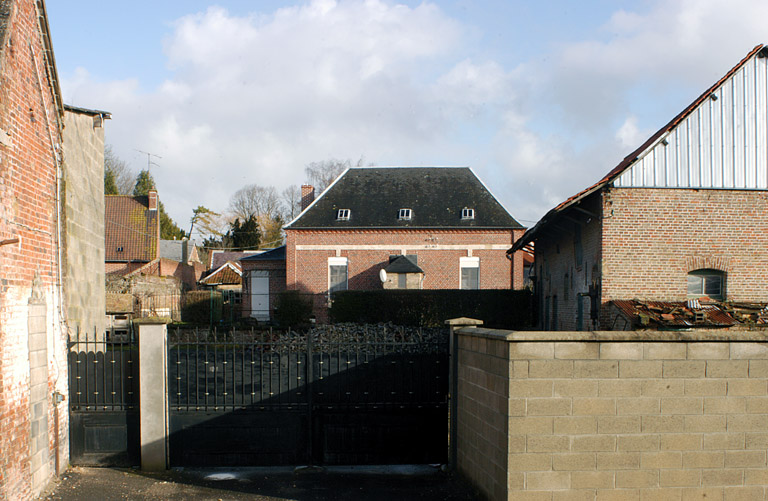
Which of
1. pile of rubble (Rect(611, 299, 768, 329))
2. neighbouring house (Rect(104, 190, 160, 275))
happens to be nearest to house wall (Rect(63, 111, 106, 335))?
pile of rubble (Rect(611, 299, 768, 329))

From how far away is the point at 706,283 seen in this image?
49.4 feet

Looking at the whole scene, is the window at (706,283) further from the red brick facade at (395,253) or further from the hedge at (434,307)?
the red brick facade at (395,253)

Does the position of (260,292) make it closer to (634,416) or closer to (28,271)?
(28,271)

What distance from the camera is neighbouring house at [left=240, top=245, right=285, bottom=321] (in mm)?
36844

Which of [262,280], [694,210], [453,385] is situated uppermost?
[694,210]

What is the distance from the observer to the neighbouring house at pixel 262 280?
36.8 metres

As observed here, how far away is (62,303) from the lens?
9.07 metres

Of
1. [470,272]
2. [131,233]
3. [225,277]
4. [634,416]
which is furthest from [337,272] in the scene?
[634,416]

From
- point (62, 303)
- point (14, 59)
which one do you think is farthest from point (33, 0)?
point (62, 303)

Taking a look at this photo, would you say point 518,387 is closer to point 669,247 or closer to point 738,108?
point 669,247

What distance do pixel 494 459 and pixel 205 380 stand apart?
4.46 metres

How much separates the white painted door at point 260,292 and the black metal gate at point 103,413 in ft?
90.6

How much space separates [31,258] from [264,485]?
4.19 metres

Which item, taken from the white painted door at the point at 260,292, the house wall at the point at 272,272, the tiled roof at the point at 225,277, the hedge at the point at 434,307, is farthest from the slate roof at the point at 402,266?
the tiled roof at the point at 225,277
